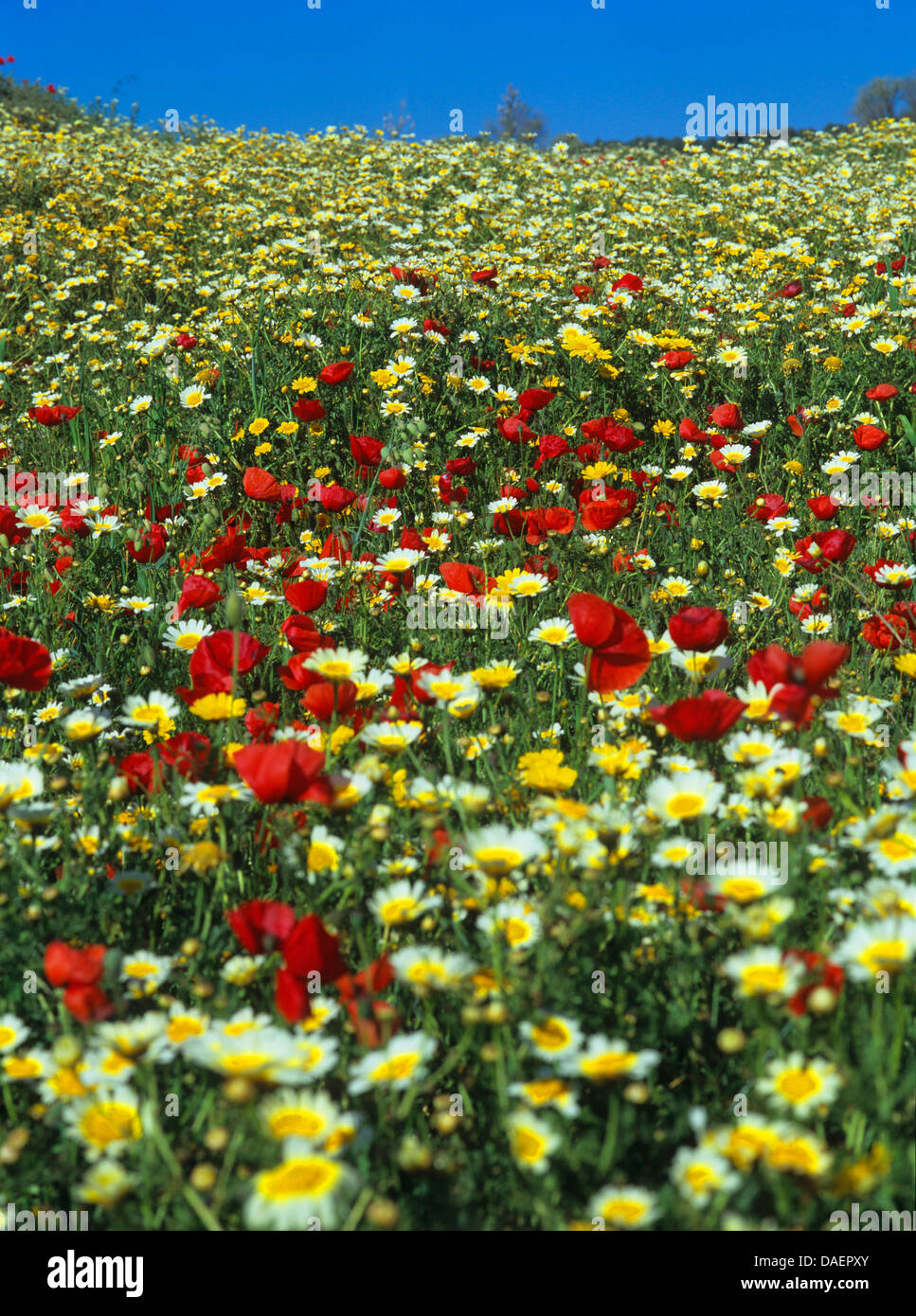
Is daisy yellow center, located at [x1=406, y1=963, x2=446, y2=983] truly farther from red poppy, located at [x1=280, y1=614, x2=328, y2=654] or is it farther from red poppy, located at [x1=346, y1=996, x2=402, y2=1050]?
red poppy, located at [x1=280, y1=614, x2=328, y2=654]

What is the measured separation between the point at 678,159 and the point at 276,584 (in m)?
10.7

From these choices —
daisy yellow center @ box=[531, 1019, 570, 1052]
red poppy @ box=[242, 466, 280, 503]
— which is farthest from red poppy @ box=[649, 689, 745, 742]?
red poppy @ box=[242, 466, 280, 503]

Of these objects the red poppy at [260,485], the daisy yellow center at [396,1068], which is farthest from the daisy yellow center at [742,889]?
the red poppy at [260,485]

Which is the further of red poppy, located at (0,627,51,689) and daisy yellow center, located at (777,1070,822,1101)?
red poppy, located at (0,627,51,689)

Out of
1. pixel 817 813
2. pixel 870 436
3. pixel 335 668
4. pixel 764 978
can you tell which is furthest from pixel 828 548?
pixel 764 978

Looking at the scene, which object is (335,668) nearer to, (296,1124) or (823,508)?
(296,1124)

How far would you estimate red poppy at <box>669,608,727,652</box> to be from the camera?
186cm

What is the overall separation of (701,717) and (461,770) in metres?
0.58

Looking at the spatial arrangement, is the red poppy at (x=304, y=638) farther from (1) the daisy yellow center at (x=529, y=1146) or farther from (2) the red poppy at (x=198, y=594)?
(1) the daisy yellow center at (x=529, y=1146)

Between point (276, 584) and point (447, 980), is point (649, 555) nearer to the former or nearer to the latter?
point (276, 584)

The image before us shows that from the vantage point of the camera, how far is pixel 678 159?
11453 millimetres

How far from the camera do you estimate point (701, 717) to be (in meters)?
1.55

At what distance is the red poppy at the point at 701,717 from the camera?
1.55 metres

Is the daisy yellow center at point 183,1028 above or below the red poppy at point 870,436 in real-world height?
below
